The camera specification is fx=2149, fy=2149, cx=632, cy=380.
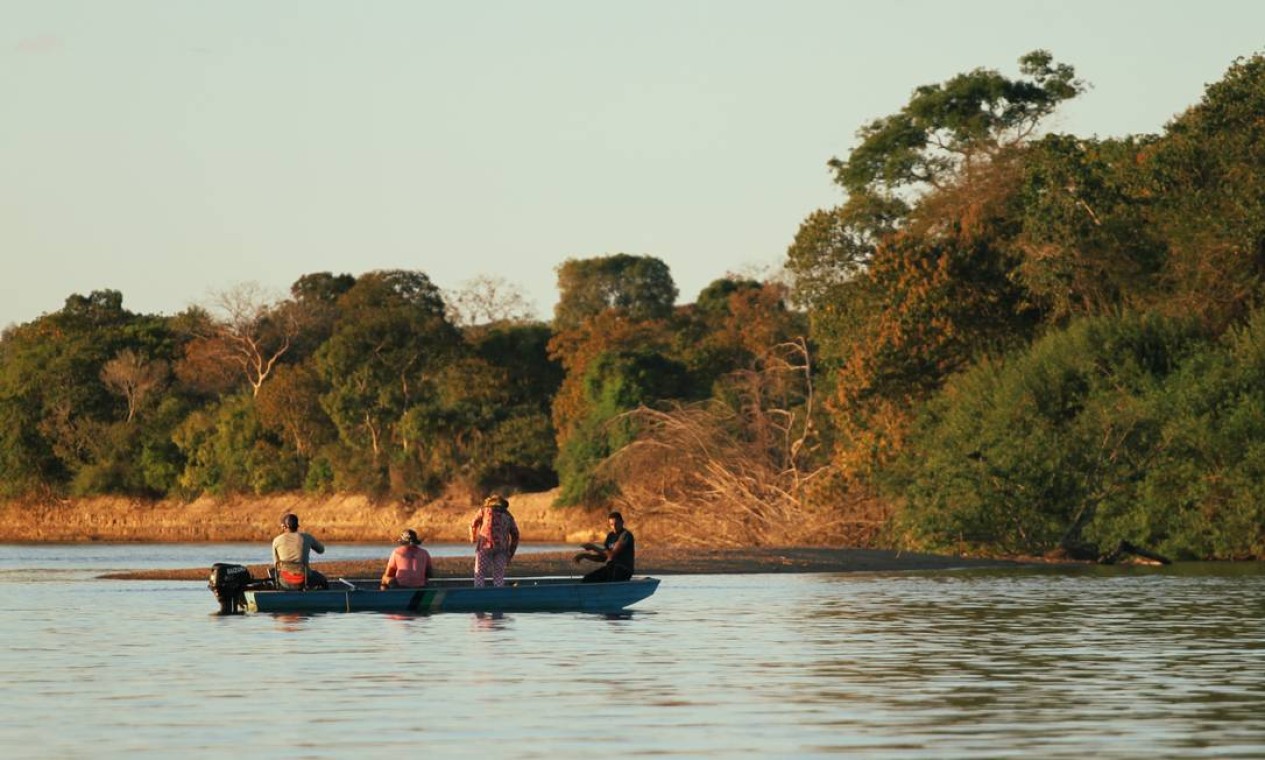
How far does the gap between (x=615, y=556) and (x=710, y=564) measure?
627 inches

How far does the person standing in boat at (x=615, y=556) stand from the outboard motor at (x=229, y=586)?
5172 mm

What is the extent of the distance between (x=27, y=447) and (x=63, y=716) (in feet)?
292

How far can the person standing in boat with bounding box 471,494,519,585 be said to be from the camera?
32.7 m

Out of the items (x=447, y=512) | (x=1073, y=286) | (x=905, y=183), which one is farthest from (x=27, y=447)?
(x=1073, y=286)

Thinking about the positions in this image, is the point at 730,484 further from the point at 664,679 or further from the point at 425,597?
the point at 664,679

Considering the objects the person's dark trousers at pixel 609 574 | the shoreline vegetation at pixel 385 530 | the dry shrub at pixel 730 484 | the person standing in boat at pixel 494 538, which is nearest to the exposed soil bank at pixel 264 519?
the shoreline vegetation at pixel 385 530

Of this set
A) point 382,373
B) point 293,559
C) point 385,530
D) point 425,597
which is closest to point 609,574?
point 425,597

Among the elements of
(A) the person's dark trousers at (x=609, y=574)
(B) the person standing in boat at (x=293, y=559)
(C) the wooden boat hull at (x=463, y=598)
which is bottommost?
(C) the wooden boat hull at (x=463, y=598)

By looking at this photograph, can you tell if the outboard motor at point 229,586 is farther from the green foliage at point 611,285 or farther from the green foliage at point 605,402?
the green foliage at point 611,285

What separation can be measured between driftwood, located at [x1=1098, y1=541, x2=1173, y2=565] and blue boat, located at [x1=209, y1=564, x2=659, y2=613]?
22711 millimetres

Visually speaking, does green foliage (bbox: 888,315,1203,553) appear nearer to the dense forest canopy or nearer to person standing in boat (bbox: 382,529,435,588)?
the dense forest canopy

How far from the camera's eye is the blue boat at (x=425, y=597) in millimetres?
31828

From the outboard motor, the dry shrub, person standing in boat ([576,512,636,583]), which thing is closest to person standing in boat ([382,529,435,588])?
the outboard motor

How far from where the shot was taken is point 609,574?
3347 cm
